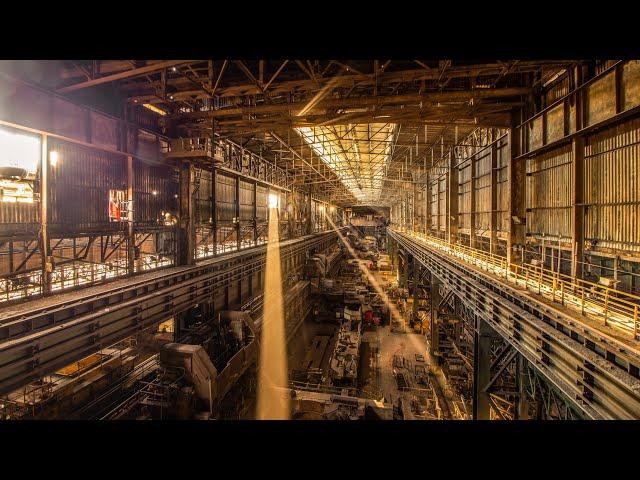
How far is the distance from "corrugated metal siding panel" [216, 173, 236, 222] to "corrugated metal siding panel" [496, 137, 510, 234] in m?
14.0

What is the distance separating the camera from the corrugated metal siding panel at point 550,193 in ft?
31.9

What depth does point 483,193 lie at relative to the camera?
16156 mm

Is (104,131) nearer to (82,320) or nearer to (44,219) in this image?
(44,219)

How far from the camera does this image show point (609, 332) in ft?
17.9

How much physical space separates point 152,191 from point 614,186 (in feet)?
48.8

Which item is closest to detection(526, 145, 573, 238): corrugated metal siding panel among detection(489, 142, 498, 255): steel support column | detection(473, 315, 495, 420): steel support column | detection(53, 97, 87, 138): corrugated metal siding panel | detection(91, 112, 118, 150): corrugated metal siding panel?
detection(489, 142, 498, 255): steel support column

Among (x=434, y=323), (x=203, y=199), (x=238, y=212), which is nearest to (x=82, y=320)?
(x=203, y=199)

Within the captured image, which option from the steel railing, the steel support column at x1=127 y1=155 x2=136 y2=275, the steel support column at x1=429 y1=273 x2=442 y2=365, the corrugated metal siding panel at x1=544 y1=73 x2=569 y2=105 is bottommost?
the steel support column at x1=429 y1=273 x2=442 y2=365

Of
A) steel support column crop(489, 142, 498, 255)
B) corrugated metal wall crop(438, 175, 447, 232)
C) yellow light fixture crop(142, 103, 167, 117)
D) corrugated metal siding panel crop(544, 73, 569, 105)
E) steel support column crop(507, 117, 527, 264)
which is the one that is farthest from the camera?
corrugated metal wall crop(438, 175, 447, 232)

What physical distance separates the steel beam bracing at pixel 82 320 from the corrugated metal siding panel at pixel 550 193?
1303 cm

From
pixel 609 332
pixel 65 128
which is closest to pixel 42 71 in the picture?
pixel 65 128

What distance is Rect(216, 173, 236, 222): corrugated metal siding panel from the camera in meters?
16.2

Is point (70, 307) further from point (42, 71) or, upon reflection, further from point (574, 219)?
point (574, 219)

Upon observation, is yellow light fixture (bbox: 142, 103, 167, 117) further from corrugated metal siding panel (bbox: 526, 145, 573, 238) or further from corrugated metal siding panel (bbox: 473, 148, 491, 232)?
corrugated metal siding panel (bbox: 473, 148, 491, 232)
